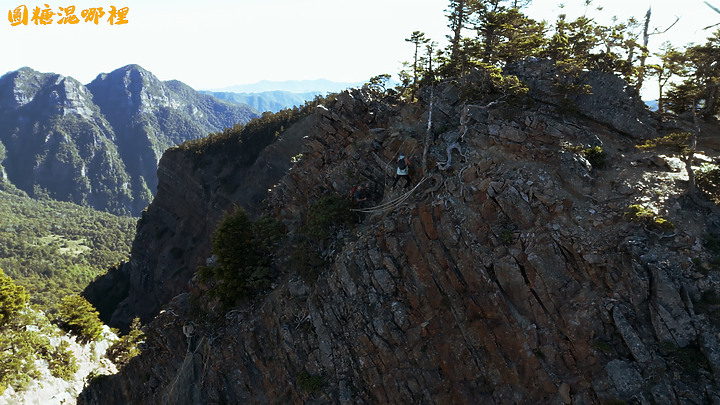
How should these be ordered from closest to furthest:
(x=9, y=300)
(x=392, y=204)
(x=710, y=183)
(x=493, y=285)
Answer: (x=493, y=285) → (x=710, y=183) → (x=392, y=204) → (x=9, y=300)

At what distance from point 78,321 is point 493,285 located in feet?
151

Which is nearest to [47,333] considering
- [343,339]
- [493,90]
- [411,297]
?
[343,339]

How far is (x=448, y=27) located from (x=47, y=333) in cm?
4817

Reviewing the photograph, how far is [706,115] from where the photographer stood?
2292 cm

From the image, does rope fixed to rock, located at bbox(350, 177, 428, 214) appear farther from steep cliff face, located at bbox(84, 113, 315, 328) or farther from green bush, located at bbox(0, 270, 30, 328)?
steep cliff face, located at bbox(84, 113, 315, 328)

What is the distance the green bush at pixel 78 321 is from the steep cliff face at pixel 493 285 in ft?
71.3

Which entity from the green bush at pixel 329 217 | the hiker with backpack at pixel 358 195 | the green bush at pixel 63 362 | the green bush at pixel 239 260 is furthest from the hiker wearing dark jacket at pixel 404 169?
the green bush at pixel 63 362

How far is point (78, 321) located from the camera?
4219 cm

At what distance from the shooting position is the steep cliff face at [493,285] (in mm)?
14242

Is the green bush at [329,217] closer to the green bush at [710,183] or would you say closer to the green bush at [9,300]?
the green bush at [710,183]

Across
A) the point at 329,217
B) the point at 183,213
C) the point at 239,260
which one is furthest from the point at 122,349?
the point at 183,213

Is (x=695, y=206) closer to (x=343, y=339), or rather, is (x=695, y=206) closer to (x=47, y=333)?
(x=343, y=339)

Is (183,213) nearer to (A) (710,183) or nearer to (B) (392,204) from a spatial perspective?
(B) (392,204)

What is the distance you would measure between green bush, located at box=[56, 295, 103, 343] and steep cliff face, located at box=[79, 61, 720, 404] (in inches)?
856
